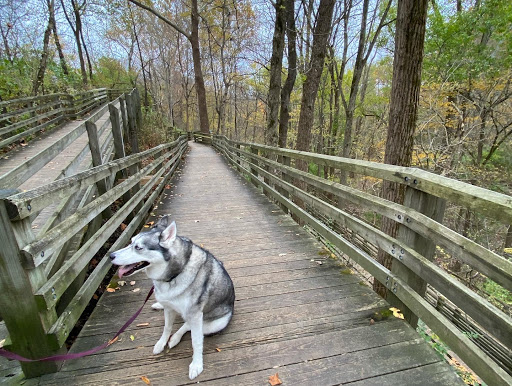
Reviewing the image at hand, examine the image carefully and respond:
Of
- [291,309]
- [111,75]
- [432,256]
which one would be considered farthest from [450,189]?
[111,75]

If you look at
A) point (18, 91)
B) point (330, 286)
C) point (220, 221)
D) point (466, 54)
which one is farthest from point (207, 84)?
point (330, 286)

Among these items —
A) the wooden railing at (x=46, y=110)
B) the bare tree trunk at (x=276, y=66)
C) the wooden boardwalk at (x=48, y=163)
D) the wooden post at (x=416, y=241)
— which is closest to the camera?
the wooden post at (x=416, y=241)

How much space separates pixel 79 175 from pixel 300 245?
2833 millimetres

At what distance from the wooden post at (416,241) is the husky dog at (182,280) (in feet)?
4.89

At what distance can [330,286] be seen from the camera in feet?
9.50

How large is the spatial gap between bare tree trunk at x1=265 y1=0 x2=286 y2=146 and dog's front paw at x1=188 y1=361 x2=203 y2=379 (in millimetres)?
8548

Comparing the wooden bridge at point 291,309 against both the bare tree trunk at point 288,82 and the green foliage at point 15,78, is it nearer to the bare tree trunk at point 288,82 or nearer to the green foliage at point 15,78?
the bare tree trunk at point 288,82

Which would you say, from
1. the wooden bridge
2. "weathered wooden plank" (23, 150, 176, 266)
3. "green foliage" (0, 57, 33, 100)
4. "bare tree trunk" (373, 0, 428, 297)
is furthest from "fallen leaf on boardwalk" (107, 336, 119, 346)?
"green foliage" (0, 57, 33, 100)

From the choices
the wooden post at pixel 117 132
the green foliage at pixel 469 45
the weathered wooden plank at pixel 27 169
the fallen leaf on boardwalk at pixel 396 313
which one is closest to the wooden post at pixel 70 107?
the wooden post at pixel 117 132

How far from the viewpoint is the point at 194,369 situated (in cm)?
189

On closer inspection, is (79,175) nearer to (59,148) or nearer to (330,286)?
(59,148)

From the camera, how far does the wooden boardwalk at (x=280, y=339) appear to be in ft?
6.15

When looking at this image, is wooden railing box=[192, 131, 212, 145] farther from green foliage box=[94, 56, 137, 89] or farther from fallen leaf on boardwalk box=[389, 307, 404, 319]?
fallen leaf on boardwalk box=[389, 307, 404, 319]

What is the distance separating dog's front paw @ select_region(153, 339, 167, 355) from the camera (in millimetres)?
2068
